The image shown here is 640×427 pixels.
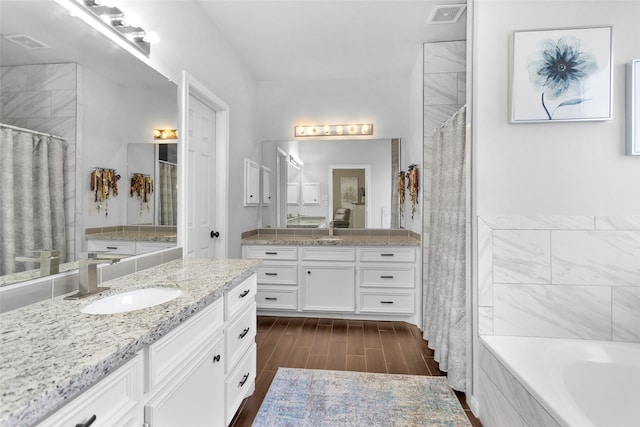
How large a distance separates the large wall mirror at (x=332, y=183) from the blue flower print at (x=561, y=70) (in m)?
2.03

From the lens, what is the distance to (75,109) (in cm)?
132

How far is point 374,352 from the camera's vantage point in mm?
2674

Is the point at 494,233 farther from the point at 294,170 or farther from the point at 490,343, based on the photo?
the point at 294,170

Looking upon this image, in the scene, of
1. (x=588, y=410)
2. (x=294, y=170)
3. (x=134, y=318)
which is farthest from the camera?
(x=294, y=170)

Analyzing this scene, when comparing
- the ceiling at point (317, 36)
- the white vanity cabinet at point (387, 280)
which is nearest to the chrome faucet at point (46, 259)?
the ceiling at point (317, 36)

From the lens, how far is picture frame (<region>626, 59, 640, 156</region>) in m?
1.70

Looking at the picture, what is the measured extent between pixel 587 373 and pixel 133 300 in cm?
208

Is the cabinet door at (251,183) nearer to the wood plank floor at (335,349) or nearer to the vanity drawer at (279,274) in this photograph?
the vanity drawer at (279,274)

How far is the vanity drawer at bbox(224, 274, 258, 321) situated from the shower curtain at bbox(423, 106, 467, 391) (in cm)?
133

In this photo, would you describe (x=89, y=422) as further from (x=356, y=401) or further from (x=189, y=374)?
(x=356, y=401)

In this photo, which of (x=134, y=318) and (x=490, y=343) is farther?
(x=490, y=343)

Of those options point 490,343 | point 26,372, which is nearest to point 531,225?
point 490,343

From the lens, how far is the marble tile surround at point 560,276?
173cm

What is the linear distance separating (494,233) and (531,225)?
20 cm
